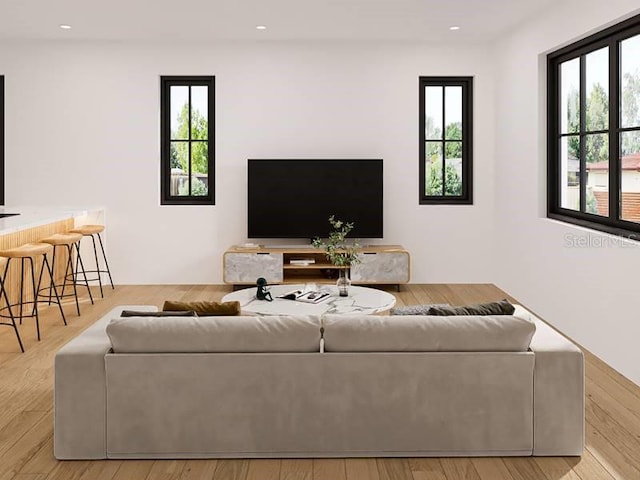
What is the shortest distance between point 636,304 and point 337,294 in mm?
1998

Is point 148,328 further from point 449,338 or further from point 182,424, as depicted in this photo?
point 449,338

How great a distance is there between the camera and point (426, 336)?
3.30 metres

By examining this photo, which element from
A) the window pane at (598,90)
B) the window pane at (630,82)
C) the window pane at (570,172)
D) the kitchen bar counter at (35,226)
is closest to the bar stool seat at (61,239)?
the kitchen bar counter at (35,226)

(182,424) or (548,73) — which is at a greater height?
(548,73)

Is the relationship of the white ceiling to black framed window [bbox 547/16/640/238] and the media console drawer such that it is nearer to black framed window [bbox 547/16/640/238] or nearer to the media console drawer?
black framed window [bbox 547/16/640/238]

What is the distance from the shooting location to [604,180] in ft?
18.0

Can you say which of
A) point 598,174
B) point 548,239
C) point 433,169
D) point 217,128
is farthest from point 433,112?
point 598,174

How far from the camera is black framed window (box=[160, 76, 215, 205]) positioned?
320 inches

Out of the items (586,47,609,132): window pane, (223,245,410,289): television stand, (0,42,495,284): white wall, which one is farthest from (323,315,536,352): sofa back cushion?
(0,42,495,284): white wall

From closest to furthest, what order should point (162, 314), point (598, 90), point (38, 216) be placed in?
point (162, 314) → point (598, 90) → point (38, 216)

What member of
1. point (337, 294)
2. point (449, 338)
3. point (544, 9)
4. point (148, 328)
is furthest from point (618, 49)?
point (148, 328)

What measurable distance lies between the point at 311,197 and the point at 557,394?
496 cm

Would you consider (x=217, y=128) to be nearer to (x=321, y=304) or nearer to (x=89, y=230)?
(x=89, y=230)

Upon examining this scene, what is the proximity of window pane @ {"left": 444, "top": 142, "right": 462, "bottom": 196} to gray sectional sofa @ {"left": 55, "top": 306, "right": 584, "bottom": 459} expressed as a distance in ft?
16.7
